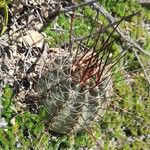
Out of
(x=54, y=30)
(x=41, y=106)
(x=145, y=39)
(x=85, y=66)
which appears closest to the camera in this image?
(x=85, y=66)

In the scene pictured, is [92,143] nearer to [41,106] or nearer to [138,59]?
[41,106]

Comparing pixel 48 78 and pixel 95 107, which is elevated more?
pixel 48 78

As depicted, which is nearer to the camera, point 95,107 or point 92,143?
point 95,107

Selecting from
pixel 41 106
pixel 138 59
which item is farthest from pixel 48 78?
pixel 138 59

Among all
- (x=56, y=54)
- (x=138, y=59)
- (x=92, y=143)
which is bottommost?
(x=92, y=143)

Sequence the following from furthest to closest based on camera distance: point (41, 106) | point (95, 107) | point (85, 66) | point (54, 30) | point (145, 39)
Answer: point (145, 39), point (54, 30), point (41, 106), point (95, 107), point (85, 66)

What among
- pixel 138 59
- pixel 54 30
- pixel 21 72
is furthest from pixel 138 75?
pixel 21 72

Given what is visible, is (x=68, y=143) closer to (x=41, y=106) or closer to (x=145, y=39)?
(x=41, y=106)
